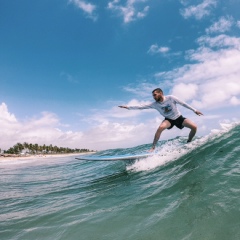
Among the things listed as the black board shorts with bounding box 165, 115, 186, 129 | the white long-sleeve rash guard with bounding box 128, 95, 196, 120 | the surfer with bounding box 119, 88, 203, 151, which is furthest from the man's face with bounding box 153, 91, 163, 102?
the black board shorts with bounding box 165, 115, 186, 129

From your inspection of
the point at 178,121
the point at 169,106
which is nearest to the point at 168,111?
the point at 169,106

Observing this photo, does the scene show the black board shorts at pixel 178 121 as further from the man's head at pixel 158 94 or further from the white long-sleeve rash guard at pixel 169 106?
the man's head at pixel 158 94

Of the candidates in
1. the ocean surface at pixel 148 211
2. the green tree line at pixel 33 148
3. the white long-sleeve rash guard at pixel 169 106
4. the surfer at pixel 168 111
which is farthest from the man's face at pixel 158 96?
the green tree line at pixel 33 148

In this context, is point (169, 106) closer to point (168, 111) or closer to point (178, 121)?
point (168, 111)

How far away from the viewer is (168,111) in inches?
341

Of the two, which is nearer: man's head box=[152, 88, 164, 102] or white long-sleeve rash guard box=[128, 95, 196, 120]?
man's head box=[152, 88, 164, 102]

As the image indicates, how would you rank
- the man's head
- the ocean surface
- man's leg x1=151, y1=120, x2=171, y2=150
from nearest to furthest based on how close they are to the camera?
the ocean surface
the man's head
man's leg x1=151, y1=120, x2=171, y2=150

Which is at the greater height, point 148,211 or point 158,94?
point 158,94

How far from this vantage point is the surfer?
846cm

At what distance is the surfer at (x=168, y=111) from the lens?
846 centimetres

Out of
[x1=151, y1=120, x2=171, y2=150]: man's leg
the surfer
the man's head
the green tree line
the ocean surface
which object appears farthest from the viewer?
the green tree line

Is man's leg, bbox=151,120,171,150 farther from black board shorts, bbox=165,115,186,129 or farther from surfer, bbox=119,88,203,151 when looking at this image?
black board shorts, bbox=165,115,186,129

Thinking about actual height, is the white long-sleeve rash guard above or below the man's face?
below

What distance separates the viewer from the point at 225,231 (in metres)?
2.95
